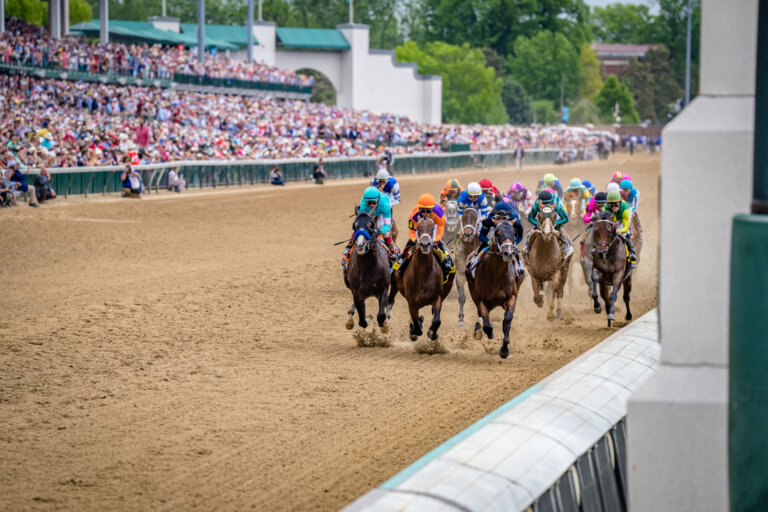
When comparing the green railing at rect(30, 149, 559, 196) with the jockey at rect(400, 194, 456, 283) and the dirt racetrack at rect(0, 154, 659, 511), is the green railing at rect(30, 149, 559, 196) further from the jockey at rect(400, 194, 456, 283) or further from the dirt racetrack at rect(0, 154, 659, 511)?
the jockey at rect(400, 194, 456, 283)

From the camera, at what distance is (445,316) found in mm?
13945

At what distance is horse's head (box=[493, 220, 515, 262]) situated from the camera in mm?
10438

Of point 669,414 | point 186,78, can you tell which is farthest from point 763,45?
point 186,78

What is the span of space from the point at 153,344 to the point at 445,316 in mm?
4205

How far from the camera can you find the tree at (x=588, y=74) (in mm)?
107875

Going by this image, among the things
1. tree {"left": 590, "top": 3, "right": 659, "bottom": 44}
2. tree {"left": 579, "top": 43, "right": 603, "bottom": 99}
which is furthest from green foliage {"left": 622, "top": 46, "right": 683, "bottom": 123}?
tree {"left": 590, "top": 3, "right": 659, "bottom": 44}

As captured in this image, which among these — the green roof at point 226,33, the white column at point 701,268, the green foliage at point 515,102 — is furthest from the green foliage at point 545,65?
the white column at point 701,268

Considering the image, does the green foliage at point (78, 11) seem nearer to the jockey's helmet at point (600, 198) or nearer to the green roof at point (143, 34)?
the green roof at point (143, 34)

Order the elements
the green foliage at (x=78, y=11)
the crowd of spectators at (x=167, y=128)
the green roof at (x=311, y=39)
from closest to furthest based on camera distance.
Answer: the crowd of spectators at (x=167, y=128)
the green roof at (x=311, y=39)
the green foliage at (x=78, y=11)

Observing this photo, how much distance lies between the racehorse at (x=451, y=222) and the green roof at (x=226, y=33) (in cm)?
4961

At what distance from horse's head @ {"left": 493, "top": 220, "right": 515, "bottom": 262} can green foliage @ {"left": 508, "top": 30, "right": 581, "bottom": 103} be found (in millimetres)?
97006

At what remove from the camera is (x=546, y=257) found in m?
13.2

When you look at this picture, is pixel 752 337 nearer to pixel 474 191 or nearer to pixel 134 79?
pixel 474 191

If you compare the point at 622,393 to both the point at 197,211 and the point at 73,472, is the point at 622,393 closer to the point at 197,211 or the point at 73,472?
the point at 73,472
